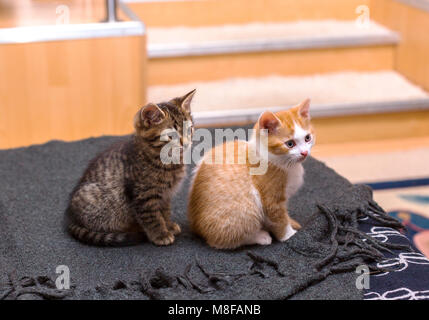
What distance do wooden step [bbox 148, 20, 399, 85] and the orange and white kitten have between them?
1253 millimetres

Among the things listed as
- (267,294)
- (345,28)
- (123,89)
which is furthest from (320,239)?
(345,28)

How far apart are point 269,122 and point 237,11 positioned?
161 cm

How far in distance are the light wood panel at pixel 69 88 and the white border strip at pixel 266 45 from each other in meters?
0.41

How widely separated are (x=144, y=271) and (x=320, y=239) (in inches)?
15.9

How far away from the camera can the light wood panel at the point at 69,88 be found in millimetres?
1945

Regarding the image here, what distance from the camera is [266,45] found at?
2518 mm

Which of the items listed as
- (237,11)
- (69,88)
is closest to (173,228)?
(69,88)

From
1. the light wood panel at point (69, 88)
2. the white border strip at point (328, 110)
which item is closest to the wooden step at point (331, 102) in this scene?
the white border strip at point (328, 110)

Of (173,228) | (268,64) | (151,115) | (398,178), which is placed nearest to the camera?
(151,115)

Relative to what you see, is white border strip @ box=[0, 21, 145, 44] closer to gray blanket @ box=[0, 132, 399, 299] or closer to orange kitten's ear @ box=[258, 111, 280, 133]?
gray blanket @ box=[0, 132, 399, 299]

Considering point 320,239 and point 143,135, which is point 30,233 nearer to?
point 143,135

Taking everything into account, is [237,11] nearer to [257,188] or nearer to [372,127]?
[372,127]

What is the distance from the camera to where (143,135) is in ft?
4.06

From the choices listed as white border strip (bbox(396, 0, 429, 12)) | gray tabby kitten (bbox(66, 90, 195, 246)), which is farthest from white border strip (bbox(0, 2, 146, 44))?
white border strip (bbox(396, 0, 429, 12))
